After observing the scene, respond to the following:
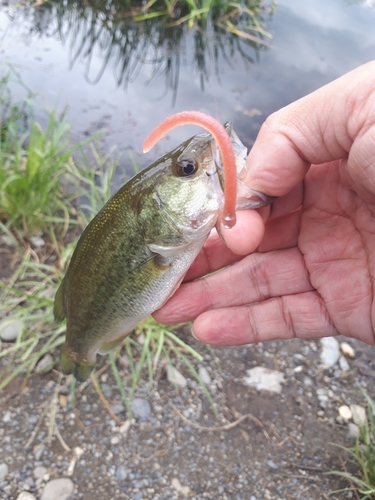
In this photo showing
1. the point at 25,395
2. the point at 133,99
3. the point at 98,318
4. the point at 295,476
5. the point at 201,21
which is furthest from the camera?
the point at 201,21

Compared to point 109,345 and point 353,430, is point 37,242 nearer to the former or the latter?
point 109,345

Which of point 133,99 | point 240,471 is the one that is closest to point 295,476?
point 240,471

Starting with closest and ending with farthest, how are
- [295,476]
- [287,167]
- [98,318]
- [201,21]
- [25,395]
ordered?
1. [287,167]
2. [98,318]
3. [295,476]
4. [25,395]
5. [201,21]

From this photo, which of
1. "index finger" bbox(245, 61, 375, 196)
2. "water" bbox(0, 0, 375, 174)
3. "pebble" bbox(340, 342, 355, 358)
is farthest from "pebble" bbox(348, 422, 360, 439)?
"water" bbox(0, 0, 375, 174)

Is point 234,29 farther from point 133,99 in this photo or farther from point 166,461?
point 166,461

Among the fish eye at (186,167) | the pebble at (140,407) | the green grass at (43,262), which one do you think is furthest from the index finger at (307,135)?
the pebble at (140,407)

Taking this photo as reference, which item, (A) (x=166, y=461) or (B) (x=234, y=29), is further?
(B) (x=234, y=29)

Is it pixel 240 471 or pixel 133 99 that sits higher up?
pixel 133 99

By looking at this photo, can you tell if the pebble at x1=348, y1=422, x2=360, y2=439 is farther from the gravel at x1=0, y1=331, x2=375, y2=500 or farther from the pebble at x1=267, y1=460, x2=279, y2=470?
the pebble at x1=267, y1=460, x2=279, y2=470
